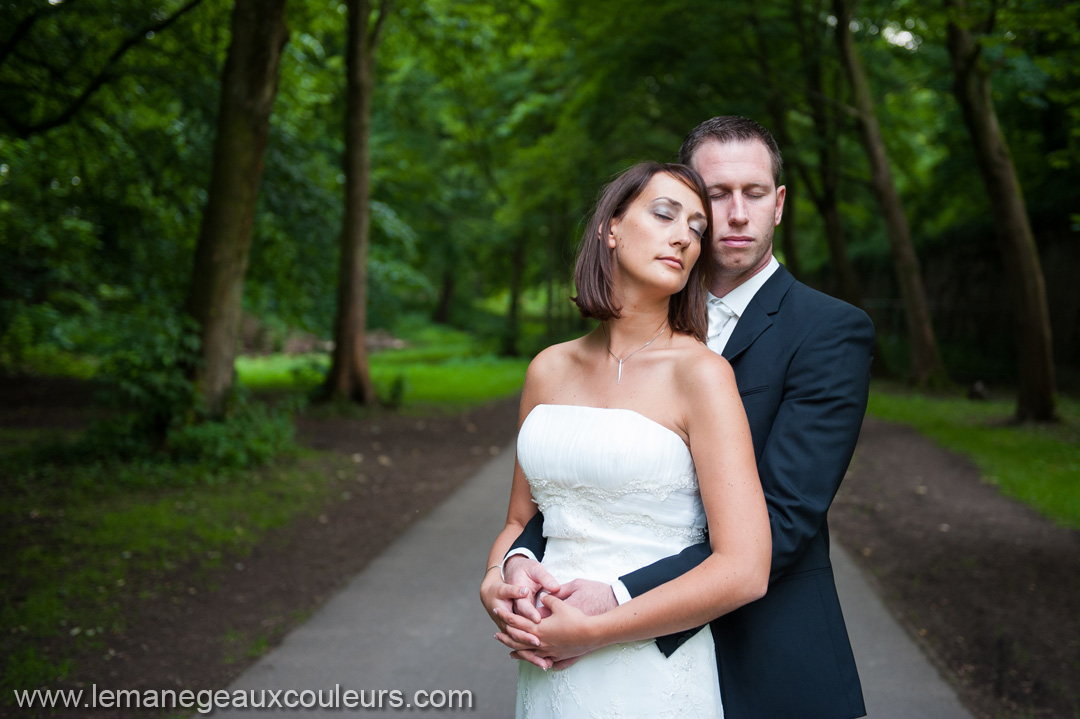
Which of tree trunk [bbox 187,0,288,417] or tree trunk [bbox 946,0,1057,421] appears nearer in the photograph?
tree trunk [bbox 187,0,288,417]

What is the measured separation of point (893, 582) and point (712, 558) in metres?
5.28

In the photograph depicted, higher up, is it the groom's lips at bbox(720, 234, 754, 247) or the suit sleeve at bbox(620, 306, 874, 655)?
the groom's lips at bbox(720, 234, 754, 247)

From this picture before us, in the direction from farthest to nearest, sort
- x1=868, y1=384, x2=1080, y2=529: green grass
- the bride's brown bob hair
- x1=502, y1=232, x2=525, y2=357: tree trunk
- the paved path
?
x1=502, y1=232, x2=525, y2=357: tree trunk < x1=868, y1=384, x2=1080, y2=529: green grass < the paved path < the bride's brown bob hair

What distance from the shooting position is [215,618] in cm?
549

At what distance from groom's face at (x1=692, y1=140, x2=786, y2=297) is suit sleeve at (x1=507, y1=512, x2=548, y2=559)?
2.86 ft

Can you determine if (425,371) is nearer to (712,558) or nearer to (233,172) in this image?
(233,172)

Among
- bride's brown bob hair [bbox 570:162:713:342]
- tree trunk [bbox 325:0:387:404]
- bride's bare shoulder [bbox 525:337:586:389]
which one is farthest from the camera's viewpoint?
tree trunk [bbox 325:0:387:404]

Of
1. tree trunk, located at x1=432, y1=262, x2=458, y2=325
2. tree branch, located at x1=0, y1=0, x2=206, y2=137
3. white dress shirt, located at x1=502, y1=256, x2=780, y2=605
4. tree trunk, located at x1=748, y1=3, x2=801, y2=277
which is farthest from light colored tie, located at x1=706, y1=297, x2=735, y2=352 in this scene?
tree trunk, located at x1=432, y1=262, x2=458, y2=325

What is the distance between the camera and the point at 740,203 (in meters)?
2.39

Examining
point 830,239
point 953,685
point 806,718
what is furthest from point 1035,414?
point 806,718

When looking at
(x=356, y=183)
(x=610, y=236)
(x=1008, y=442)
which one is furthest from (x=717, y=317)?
(x=356, y=183)

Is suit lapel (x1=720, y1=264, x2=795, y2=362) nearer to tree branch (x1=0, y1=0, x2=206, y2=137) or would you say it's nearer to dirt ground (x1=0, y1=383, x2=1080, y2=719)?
dirt ground (x1=0, y1=383, x2=1080, y2=719)

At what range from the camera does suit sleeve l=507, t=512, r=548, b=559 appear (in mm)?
2336

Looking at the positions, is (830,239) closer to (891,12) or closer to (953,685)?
(891,12)
